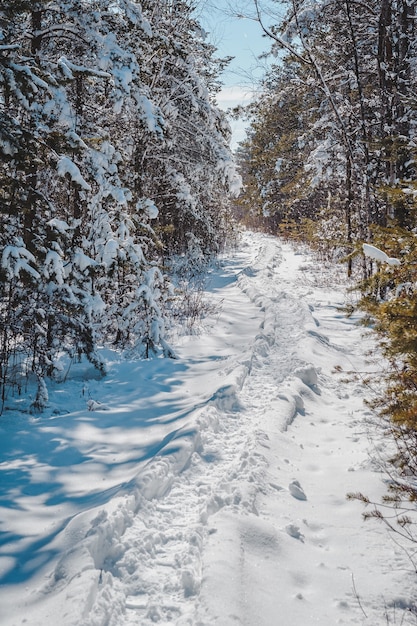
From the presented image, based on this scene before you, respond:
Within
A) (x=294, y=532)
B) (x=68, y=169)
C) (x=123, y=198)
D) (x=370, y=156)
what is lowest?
(x=294, y=532)

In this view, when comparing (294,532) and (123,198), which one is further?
(123,198)

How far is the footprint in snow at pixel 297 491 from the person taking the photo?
3.49 meters

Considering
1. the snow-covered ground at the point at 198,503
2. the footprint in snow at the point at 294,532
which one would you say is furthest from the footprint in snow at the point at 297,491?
the footprint in snow at the point at 294,532

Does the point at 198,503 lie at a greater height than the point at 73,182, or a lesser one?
lesser

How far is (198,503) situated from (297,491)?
82cm

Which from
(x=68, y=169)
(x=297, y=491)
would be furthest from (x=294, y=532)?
(x=68, y=169)

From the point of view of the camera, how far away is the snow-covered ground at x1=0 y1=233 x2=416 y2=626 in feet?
7.83

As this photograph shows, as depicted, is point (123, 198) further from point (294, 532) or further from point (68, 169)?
point (294, 532)

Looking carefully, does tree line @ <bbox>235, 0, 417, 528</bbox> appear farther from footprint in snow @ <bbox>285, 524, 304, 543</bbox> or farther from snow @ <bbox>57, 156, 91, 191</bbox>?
snow @ <bbox>57, 156, 91, 191</bbox>

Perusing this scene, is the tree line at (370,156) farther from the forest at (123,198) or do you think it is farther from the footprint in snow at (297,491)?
the footprint in snow at (297,491)

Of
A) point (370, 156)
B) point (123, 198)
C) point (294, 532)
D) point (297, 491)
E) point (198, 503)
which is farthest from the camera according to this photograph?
point (370, 156)

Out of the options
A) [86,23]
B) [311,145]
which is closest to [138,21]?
[86,23]

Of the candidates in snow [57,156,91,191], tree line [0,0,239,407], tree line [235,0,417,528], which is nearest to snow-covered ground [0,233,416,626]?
tree line [235,0,417,528]

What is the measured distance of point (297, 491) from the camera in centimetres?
352
